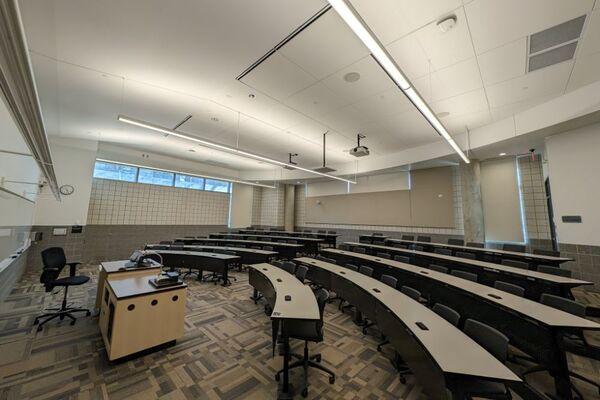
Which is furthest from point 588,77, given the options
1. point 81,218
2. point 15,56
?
point 81,218

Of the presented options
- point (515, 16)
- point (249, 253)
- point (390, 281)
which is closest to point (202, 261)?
point (249, 253)

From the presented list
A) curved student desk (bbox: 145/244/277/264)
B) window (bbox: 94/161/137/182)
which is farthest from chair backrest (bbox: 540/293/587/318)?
window (bbox: 94/161/137/182)

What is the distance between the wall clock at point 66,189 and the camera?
636 centimetres

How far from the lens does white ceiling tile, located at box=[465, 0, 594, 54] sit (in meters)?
2.39

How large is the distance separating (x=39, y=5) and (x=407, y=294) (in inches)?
216

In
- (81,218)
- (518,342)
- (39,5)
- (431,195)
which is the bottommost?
(518,342)

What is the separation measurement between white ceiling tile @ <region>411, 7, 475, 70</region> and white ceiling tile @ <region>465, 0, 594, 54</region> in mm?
83

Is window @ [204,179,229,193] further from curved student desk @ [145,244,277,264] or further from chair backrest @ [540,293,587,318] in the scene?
chair backrest @ [540,293,587,318]

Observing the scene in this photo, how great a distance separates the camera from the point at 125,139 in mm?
6902

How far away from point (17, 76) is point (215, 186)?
976 centimetres

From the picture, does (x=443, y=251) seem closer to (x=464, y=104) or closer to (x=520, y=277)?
(x=520, y=277)

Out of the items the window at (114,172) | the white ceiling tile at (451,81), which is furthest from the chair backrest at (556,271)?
the window at (114,172)

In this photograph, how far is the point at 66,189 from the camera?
6414 millimetres

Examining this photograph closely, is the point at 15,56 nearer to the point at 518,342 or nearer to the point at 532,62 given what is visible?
the point at 518,342
